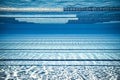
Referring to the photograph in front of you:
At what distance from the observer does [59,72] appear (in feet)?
6.92

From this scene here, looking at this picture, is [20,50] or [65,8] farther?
[65,8]

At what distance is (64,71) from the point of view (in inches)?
84.9

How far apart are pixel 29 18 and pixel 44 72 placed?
3308 mm

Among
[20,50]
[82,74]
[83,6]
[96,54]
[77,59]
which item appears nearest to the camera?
[82,74]

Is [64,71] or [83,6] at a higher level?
[83,6]

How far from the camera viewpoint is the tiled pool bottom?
194 cm

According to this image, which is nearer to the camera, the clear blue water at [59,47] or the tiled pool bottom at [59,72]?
the tiled pool bottom at [59,72]

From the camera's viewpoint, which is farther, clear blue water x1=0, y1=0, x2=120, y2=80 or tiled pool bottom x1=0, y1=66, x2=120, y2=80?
clear blue water x1=0, y1=0, x2=120, y2=80

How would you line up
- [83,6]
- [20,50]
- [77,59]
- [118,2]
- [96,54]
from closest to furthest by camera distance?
[77,59]
[96,54]
[20,50]
[118,2]
[83,6]

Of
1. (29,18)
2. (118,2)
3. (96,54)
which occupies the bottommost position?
(96,54)

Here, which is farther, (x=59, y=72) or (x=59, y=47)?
(x=59, y=47)

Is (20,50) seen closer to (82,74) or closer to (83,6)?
(82,74)

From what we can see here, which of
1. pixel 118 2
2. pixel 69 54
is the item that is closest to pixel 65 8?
pixel 118 2

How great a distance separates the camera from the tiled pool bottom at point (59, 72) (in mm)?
1937
